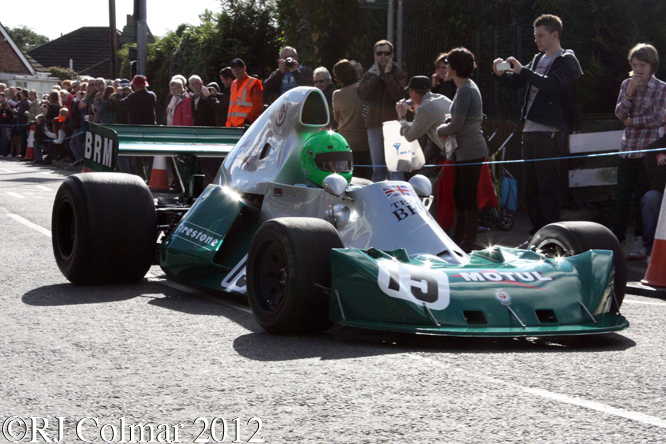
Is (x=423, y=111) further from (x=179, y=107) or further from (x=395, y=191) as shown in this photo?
(x=179, y=107)

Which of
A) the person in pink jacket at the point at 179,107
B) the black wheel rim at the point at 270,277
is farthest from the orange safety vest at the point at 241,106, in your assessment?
the black wheel rim at the point at 270,277

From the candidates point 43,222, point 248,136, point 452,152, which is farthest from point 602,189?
point 43,222

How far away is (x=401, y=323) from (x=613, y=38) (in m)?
8.37

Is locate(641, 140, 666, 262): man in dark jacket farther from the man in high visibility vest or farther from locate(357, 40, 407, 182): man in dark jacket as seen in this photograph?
the man in high visibility vest

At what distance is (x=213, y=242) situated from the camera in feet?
22.1

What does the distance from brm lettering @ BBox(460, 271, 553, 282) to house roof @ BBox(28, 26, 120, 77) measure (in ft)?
279

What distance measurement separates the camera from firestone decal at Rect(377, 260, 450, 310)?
193 inches

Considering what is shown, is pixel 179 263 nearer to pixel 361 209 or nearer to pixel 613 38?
pixel 361 209

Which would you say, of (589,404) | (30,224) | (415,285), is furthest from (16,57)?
(589,404)

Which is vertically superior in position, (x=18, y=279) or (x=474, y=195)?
(x=474, y=195)

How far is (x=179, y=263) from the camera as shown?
7.01m

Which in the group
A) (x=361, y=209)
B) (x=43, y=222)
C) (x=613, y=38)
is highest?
(x=613, y=38)

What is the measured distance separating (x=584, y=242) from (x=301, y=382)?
7.54 feet

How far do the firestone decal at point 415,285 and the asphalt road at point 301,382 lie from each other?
269 millimetres
